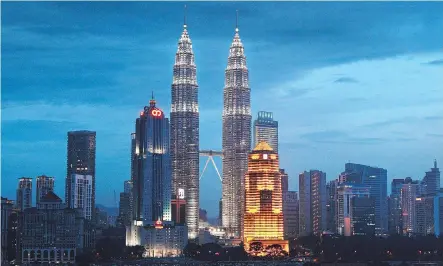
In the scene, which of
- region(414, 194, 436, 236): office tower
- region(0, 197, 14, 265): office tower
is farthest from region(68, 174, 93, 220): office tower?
region(414, 194, 436, 236): office tower

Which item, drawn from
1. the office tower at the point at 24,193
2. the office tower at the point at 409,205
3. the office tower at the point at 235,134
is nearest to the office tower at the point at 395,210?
the office tower at the point at 409,205

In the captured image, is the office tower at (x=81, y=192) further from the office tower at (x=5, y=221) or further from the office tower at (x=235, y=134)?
the office tower at (x=235, y=134)

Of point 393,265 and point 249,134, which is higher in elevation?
point 249,134

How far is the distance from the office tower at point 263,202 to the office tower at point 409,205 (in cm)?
2334

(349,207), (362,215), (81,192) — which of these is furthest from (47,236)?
(362,215)

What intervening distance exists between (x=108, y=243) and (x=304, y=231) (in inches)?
881

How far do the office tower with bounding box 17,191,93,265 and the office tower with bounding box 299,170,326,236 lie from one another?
26669 millimetres

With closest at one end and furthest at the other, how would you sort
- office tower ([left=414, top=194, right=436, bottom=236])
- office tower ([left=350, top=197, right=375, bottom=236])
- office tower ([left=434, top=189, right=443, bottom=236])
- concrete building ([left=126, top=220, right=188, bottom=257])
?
concrete building ([left=126, top=220, right=188, bottom=257]), office tower ([left=434, top=189, right=443, bottom=236]), office tower ([left=350, top=197, right=375, bottom=236]), office tower ([left=414, top=194, right=436, bottom=236])

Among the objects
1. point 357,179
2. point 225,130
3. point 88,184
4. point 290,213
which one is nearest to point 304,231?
point 290,213

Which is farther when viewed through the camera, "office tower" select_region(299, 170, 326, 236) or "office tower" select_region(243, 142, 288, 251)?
"office tower" select_region(299, 170, 326, 236)

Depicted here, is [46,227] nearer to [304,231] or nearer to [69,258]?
[69,258]

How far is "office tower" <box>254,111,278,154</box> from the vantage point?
221 feet

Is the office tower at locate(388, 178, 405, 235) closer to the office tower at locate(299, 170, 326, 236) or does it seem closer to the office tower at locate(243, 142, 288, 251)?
the office tower at locate(299, 170, 326, 236)

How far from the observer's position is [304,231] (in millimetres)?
69875
